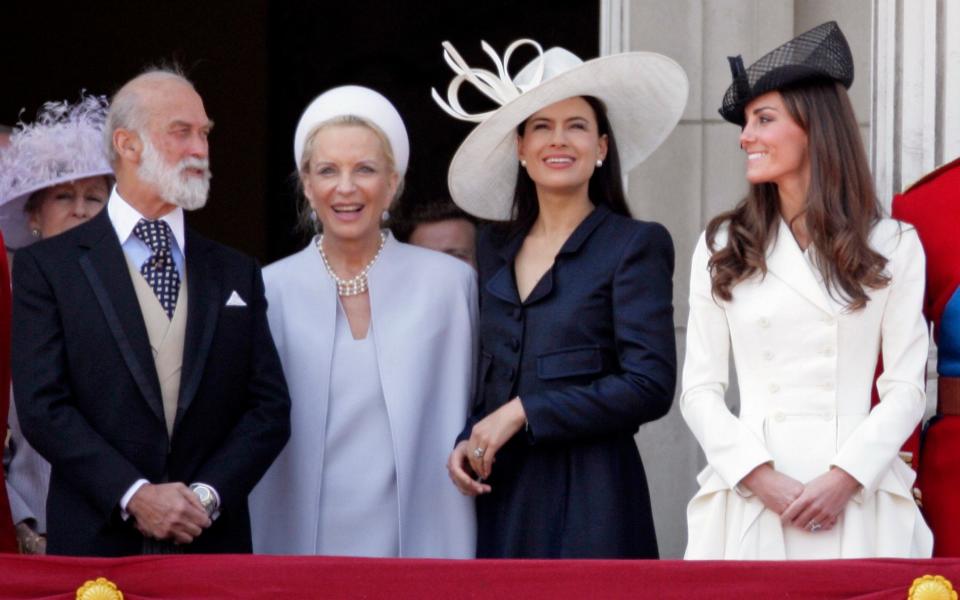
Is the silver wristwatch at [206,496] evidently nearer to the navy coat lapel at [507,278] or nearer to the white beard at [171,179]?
the white beard at [171,179]

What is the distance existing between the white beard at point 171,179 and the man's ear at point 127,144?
2 centimetres

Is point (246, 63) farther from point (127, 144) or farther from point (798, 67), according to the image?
point (798, 67)

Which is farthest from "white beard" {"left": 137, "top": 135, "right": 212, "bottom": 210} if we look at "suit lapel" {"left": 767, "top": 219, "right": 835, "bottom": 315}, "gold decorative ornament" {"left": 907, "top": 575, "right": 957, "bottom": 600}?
"gold decorative ornament" {"left": 907, "top": 575, "right": 957, "bottom": 600}

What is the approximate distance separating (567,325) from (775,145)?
25.8 inches

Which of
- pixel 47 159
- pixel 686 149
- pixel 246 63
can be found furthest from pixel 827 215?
pixel 246 63

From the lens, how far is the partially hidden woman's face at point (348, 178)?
16.2ft

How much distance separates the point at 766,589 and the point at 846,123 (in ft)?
3.64

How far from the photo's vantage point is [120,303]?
452cm

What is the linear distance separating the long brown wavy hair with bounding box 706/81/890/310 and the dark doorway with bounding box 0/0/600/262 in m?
4.45

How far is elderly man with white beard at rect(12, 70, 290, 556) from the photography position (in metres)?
4.38

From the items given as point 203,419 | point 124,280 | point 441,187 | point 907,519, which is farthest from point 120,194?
point 441,187

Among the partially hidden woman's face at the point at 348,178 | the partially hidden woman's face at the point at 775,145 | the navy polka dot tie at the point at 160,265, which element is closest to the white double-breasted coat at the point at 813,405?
the partially hidden woman's face at the point at 775,145

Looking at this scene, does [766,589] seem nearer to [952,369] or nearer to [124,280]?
[952,369]

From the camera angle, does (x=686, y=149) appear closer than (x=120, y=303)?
No
